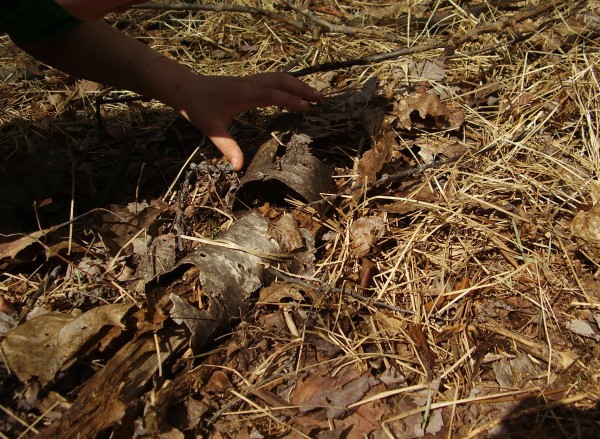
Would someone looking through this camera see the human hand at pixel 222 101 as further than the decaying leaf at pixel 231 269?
Yes

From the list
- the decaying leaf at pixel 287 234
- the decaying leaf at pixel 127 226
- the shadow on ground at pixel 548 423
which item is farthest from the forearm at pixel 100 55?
the shadow on ground at pixel 548 423

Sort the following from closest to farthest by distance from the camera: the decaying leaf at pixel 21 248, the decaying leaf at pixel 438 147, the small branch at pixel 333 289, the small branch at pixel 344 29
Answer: the small branch at pixel 333 289 → the decaying leaf at pixel 21 248 → the decaying leaf at pixel 438 147 → the small branch at pixel 344 29

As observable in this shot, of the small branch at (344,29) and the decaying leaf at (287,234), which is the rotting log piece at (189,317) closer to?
the decaying leaf at (287,234)

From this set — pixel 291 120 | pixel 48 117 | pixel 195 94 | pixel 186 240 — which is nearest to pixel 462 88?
pixel 291 120

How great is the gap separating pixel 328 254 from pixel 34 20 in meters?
1.32

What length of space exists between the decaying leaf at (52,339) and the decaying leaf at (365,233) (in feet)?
2.71

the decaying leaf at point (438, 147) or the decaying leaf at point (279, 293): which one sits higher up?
the decaying leaf at point (438, 147)

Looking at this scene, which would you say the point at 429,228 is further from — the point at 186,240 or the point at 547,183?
the point at 186,240

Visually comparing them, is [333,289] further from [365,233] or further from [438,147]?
[438,147]

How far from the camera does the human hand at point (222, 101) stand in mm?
1819

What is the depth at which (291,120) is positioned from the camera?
2.18 metres

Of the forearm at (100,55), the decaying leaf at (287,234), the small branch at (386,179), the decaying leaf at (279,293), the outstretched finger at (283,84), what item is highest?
the forearm at (100,55)

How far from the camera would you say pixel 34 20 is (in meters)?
1.64

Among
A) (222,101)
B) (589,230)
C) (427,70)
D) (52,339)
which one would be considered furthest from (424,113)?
(52,339)
